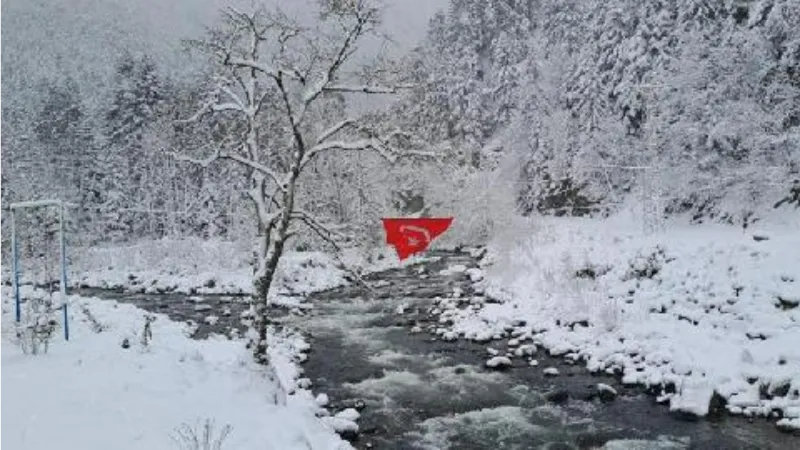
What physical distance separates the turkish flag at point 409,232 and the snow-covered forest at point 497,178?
867mm

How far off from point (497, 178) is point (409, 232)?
119 feet

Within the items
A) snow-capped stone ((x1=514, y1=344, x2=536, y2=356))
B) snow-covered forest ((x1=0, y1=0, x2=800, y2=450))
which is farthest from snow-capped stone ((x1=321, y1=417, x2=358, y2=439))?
snow-capped stone ((x1=514, y1=344, x2=536, y2=356))

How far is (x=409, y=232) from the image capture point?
1373 centimetres

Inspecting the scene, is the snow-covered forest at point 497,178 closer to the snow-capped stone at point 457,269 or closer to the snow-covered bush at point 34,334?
the snow-capped stone at point 457,269

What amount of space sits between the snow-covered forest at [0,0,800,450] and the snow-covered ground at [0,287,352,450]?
40cm

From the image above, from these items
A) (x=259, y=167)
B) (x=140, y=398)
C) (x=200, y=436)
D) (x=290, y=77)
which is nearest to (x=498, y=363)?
(x=259, y=167)

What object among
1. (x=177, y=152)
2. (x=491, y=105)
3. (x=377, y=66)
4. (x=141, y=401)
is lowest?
(x=141, y=401)

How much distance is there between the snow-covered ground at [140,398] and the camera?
28.8ft

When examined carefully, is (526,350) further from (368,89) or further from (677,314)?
(368,89)

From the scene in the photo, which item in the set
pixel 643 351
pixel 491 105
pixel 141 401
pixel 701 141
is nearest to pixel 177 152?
pixel 141 401

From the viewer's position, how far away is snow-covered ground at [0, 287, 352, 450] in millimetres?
8789

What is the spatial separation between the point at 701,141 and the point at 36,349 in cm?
2446

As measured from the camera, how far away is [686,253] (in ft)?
66.5

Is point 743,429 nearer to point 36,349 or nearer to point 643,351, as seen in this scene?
point 643,351
